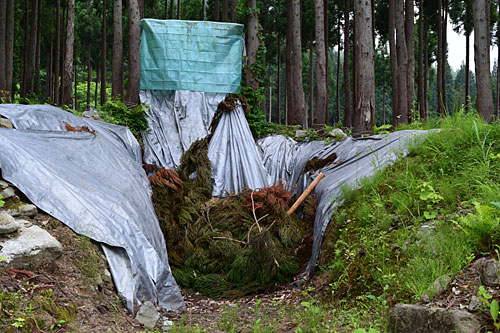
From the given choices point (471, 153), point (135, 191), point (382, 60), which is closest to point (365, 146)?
point (471, 153)

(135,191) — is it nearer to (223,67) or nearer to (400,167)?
(400,167)

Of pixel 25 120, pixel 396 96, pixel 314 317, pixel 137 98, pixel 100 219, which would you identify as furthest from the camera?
pixel 396 96

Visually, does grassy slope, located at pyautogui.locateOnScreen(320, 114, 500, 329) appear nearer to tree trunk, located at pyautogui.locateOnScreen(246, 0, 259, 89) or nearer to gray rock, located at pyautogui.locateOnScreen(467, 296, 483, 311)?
gray rock, located at pyautogui.locateOnScreen(467, 296, 483, 311)

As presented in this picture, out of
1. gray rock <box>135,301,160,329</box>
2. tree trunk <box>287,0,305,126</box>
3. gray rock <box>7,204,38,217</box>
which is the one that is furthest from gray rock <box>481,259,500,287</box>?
tree trunk <box>287,0,305,126</box>

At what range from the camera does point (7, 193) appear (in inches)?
163

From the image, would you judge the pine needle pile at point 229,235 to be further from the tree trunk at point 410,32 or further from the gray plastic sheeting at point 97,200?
the tree trunk at point 410,32

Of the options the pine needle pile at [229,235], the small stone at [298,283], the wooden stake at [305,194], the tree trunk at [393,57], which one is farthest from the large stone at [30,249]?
the tree trunk at [393,57]

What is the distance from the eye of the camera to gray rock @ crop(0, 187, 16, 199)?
13.5 ft

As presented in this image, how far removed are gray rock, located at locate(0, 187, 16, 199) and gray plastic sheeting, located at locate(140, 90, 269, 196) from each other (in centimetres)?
376

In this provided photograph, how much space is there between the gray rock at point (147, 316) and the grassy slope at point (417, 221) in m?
1.71

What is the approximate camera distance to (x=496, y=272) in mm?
3008

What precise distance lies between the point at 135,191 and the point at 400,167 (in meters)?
3.37

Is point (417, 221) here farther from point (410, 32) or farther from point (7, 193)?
point (410, 32)

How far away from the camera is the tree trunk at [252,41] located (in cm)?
985
